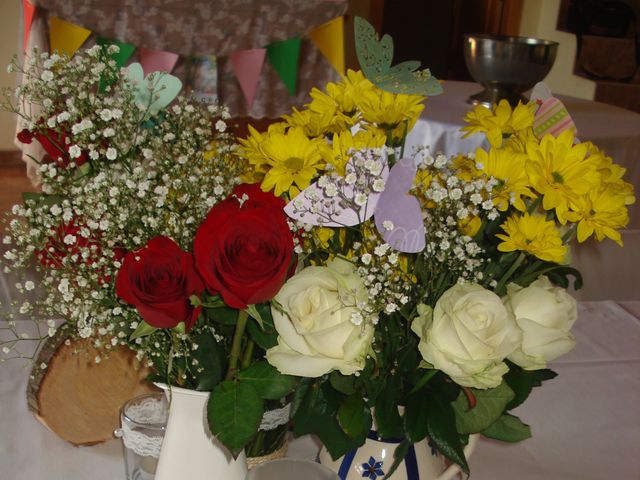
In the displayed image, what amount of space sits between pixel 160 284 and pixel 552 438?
Result: 1.61 feet

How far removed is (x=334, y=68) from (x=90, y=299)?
2641mm

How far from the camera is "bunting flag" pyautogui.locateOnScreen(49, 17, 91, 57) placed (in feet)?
8.63

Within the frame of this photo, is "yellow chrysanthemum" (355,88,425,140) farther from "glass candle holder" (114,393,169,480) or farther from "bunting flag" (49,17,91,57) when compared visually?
"bunting flag" (49,17,91,57)

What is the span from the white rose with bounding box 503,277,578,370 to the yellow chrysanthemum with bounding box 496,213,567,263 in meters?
0.03

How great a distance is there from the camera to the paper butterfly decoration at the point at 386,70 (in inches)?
21.0

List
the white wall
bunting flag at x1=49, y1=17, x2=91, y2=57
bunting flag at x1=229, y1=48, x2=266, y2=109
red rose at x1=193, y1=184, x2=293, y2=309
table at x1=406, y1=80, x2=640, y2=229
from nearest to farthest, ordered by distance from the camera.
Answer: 1. red rose at x1=193, y1=184, x2=293, y2=309
2. table at x1=406, y1=80, x2=640, y2=229
3. bunting flag at x1=49, y1=17, x2=91, y2=57
4. bunting flag at x1=229, y1=48, x2=266, y2=109
5. the white wall

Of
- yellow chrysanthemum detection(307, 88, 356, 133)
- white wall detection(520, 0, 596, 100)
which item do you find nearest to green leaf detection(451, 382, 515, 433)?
yellow chrysanthemum detection(307, 88, 356, 133)

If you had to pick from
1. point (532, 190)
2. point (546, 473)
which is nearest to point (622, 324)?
point (546, 473)

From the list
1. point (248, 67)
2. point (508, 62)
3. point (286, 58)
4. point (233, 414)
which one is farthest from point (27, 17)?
point (233, 414)

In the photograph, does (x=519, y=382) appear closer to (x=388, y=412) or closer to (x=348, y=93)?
(x=388, y=412)

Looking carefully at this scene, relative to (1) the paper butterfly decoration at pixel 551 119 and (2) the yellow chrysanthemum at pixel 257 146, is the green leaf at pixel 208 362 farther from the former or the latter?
(1) the paper butterfly decoration at pixel 551 119

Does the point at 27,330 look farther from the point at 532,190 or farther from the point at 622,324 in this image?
the point at 622,324

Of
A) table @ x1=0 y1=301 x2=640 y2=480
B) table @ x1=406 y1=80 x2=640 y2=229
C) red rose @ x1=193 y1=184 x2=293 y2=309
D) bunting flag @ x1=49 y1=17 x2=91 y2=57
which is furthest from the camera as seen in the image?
bunting flag @ x1=49 y1=17 x2=91 y2=57

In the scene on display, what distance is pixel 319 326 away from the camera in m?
0.48
